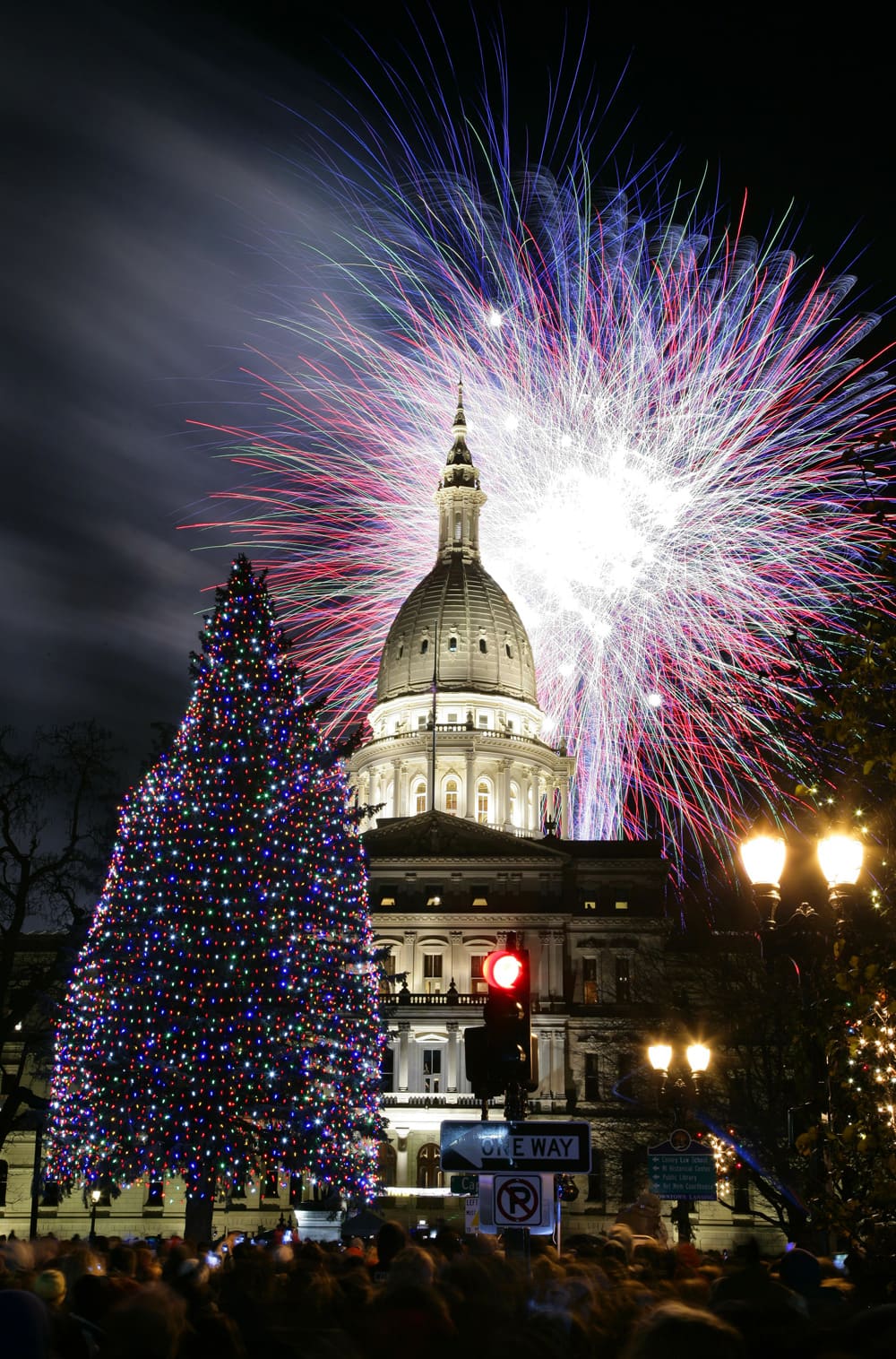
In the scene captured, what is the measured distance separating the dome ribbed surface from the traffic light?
9800 centimetres

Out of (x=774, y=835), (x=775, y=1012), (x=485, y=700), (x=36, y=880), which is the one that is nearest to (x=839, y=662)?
(x=774, y=835)

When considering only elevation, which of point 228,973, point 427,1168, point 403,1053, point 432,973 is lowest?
point 427,1168

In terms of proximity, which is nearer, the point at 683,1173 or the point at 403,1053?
the point at 683,1173

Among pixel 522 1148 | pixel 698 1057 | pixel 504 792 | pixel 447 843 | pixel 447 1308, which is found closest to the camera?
pixel 447 1308

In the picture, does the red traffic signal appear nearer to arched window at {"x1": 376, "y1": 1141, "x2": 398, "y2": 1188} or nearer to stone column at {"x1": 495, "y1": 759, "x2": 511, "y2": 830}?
arched window at {"x1": 376, "y1": 1141, "x2": 398, "y2": 1188}

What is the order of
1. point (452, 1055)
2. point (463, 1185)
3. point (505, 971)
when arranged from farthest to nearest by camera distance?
point (452, 1055)
point (463, 1185)
point (505, 971)

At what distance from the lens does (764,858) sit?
1427 cm

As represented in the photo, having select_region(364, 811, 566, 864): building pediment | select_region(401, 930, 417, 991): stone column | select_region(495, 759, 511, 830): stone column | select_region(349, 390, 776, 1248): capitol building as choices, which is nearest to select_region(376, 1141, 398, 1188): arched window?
select_region(349, 390, 776, 1248): capitol building

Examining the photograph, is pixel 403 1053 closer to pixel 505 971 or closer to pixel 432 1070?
pixel 432 1070

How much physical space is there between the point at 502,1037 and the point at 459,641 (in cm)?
10121

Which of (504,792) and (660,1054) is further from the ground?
(504,792)

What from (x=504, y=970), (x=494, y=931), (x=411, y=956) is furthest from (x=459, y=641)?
(x=504, y=970)

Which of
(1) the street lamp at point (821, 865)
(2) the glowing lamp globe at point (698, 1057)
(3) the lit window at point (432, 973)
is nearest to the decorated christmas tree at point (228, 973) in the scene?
(2) the glowing lamp globe at point (698, 1057)

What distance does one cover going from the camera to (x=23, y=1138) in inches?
3017
